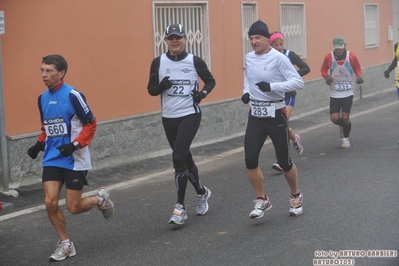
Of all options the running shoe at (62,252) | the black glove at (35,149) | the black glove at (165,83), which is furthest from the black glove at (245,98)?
the running shoe at (62,252)

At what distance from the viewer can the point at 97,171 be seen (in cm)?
1180

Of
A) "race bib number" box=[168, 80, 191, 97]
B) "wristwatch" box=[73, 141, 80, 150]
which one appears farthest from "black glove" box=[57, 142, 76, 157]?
"race bib number" box=[168, 80, 191, 97]

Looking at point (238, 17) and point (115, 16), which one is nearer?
point (115, 16)

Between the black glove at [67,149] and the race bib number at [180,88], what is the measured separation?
5.16ft

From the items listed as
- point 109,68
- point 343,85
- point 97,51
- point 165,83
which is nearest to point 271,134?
point 165,83

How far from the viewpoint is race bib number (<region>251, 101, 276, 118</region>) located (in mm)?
8133

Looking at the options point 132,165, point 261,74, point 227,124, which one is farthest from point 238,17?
point 261,74

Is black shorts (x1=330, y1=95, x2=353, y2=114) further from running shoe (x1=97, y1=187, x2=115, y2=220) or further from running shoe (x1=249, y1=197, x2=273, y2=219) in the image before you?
running shoe (x1=97, y1=187, x2=115, y2=220)

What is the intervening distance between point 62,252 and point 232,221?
1860 mm

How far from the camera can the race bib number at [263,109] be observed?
813cm

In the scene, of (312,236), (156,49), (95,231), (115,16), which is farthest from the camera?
(156,49)

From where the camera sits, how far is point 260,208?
26.6ft

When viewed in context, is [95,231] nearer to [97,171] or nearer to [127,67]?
[97,171]

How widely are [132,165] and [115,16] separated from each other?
223 cm
